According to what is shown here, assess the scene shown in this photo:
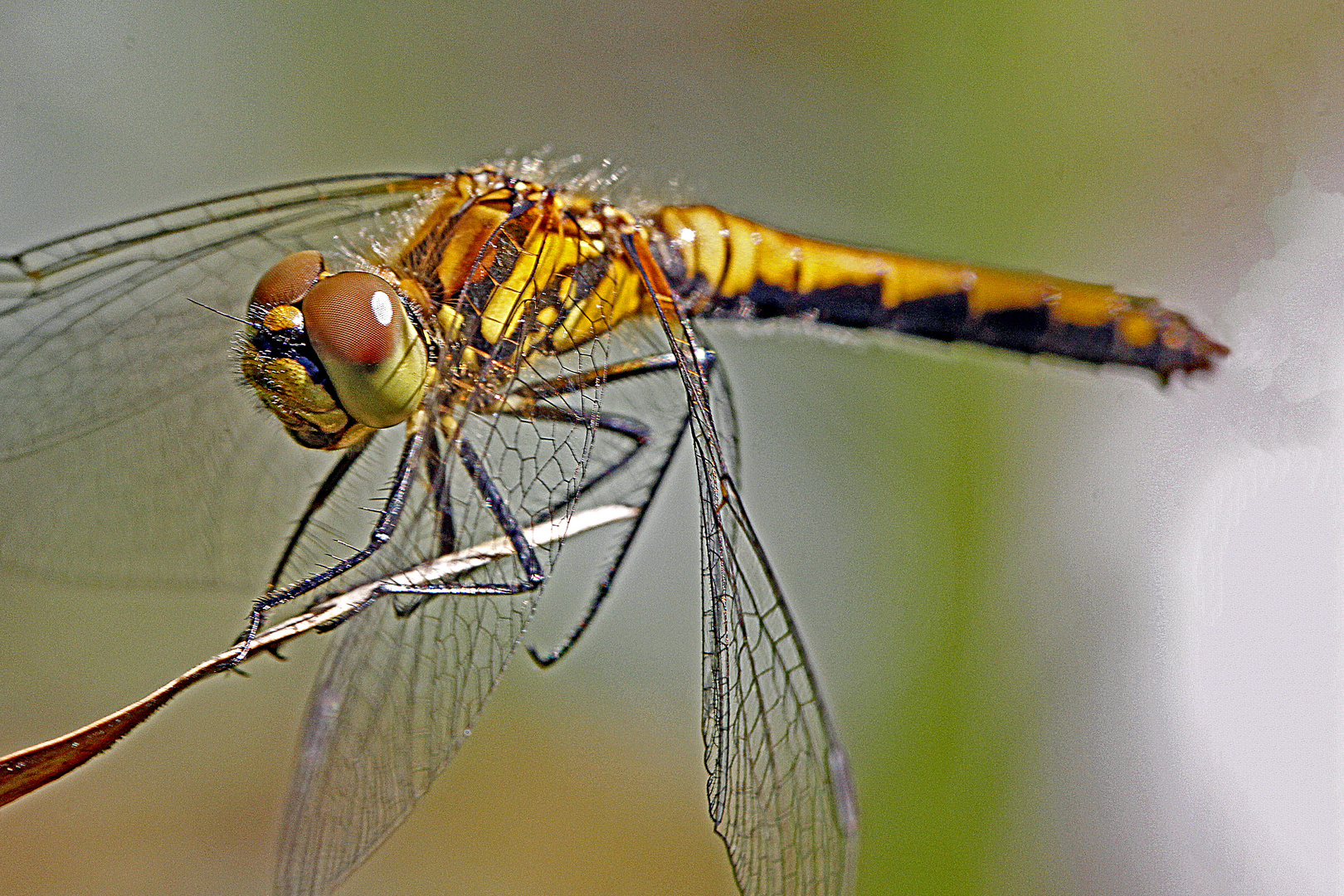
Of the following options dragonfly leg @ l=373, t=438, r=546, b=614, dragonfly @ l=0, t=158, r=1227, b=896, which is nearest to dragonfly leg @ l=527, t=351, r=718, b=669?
dragonfly @ l=0, t=158, r=1227, b=896

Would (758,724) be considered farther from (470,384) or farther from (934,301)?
(934,301)

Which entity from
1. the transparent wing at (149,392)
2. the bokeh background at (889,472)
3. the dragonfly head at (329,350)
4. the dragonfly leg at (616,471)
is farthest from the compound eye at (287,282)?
the bokeh background at (889,472)

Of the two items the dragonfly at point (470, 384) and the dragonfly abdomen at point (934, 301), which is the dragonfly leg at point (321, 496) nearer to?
the dragonfly at point (470, 384)

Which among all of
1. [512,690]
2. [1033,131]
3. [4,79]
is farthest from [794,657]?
[4,79]

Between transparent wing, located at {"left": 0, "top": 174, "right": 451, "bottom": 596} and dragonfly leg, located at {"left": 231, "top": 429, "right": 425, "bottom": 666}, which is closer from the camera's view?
dragonfly leg, located at {"left": 231, "top": 429, "right": 425, "bottom": 666}

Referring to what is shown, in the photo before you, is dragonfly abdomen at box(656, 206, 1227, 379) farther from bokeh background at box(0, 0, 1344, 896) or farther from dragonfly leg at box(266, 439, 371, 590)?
dragonfly leg at box(266, 439, 371, 590)

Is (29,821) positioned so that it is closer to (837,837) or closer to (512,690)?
(512,690)
